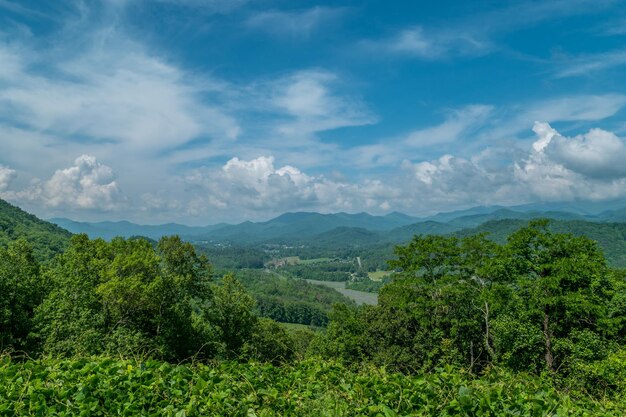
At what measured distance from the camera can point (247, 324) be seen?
90.2 feet

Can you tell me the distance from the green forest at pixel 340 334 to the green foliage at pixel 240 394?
2cm

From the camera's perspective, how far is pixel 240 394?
3676mm

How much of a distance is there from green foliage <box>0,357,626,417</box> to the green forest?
2cm

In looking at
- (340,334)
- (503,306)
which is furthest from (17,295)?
(503,306)

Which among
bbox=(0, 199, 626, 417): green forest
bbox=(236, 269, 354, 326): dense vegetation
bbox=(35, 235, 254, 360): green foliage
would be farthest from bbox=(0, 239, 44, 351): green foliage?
bbox=(236, 269, 354, 326): dense vegetation

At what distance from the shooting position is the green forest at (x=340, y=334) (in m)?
3.54

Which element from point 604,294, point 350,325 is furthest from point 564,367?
point 350,325

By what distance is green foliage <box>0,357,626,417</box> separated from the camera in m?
3.36

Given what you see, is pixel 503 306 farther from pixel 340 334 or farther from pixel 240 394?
pixel 240 394

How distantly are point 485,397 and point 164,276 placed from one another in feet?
71.9

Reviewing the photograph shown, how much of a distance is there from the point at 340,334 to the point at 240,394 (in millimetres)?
29691

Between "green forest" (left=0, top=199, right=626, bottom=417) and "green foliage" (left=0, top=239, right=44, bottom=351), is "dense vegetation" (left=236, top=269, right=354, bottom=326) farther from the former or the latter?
"green foliage" (left=0, top=239, right=44, bottom=351)

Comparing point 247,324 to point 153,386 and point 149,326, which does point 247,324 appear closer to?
point 149,326

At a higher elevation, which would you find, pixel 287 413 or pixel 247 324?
pixel 287 413
